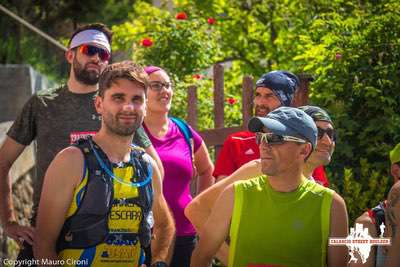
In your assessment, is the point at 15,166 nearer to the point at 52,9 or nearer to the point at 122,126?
the point at 122,126

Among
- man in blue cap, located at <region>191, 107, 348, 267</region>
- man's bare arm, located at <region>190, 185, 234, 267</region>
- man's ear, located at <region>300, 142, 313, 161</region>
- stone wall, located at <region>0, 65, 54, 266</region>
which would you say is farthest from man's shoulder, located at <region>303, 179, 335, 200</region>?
stone wall, located at <region>0, 65, 54, 266</region>

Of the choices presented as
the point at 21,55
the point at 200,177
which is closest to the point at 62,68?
the point at 21,55

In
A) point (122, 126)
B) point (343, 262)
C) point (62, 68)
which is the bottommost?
point (343, 262)

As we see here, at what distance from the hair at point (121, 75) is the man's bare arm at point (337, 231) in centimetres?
120

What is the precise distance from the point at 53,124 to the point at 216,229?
1.51 meters

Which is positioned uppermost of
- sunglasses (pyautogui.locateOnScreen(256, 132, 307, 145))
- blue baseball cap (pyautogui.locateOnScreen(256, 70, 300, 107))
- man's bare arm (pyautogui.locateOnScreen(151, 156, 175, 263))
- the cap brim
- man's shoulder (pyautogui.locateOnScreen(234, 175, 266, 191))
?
blue baseball cap (pyautogui.locateOnScreen(256, 70, 300, 107))

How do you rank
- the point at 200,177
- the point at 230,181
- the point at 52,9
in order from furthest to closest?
the point at 52,9 → the point at 200,177 → the point at 230,181

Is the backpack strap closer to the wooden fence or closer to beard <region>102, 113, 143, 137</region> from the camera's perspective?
the wooden fence

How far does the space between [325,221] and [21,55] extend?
11.2m

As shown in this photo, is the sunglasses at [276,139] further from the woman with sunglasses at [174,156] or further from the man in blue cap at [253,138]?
the woman with sunglasses at [174,156]

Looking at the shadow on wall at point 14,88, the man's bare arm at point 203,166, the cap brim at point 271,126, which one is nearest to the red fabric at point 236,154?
the man's bare arm at point 203,166

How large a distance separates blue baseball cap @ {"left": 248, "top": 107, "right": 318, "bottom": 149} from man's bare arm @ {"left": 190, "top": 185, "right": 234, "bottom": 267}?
0.36m

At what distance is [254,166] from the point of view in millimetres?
5098

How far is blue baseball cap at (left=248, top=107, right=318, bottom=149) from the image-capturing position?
4660 millimetres
